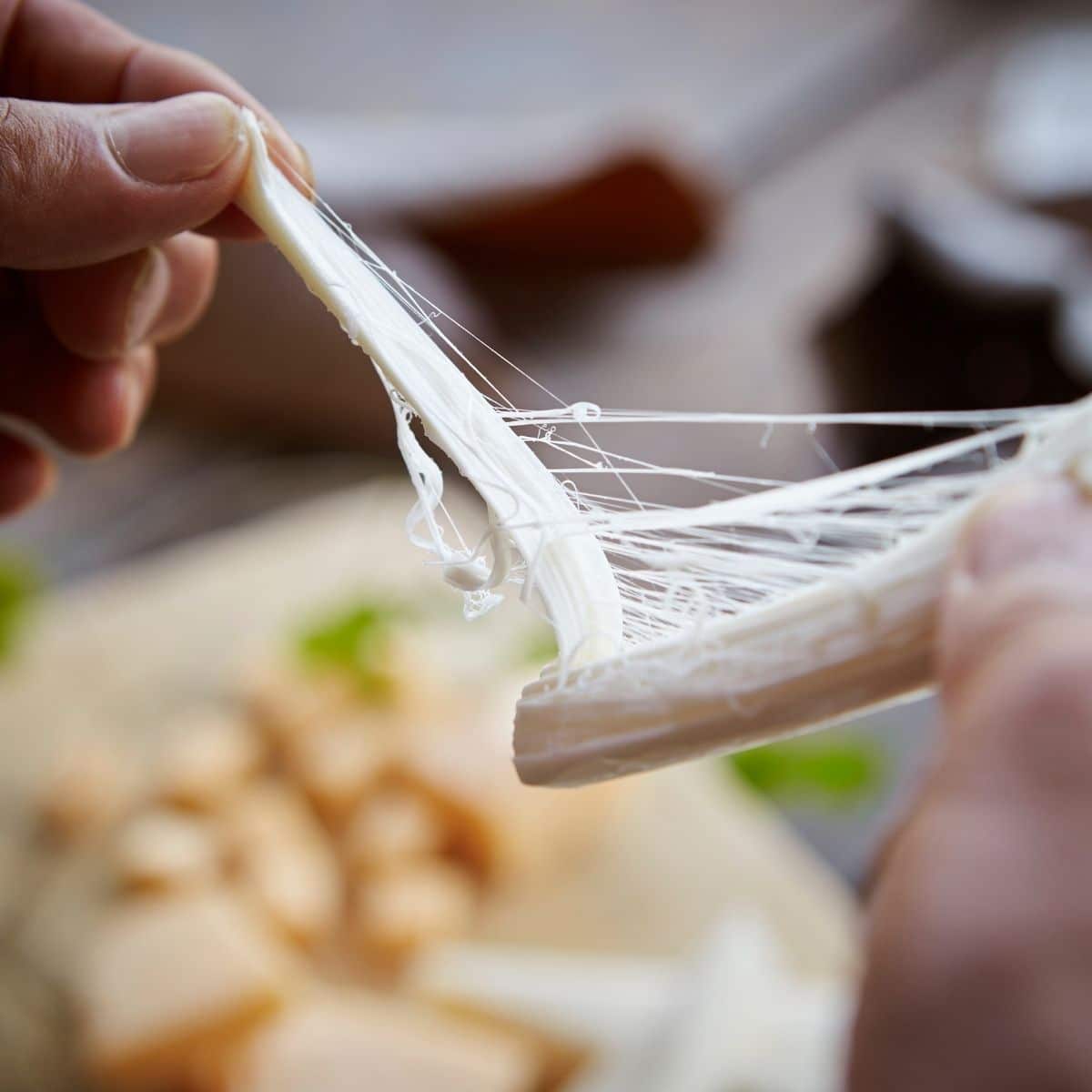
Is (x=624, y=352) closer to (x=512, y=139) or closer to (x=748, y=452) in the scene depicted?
(x=748, y=452)

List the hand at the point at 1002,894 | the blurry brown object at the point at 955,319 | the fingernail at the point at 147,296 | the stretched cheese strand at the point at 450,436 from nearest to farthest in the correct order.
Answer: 1. the hand at the point at 1002,894
2. the stretched cheese strand at the point at 450,436
3. the fingernail at the point at 147,296
4. the blurry brown object at the point at 955,319

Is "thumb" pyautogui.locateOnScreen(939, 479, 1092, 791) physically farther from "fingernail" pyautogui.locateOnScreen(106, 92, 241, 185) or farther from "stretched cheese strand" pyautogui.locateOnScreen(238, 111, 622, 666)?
"fingernail" pyautogui.locateOnScreen(106, 92, 241, 185)

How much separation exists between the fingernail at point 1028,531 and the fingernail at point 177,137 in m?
0.22

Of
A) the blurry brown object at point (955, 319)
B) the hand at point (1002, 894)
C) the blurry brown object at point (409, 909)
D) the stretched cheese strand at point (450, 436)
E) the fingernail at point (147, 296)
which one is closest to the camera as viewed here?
the hand at point (1002, 894)

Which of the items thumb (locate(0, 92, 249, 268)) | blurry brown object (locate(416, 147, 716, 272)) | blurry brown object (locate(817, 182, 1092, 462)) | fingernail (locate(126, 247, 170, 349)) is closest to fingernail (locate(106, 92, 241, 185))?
thumb (locate(0, 92, 249, 268))

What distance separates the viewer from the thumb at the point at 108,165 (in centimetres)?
31

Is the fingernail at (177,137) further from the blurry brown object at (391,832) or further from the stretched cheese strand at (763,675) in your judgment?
the blurry brown object at (391,832)

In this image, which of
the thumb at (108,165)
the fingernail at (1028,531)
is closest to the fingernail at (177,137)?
the thumb at (108,165)

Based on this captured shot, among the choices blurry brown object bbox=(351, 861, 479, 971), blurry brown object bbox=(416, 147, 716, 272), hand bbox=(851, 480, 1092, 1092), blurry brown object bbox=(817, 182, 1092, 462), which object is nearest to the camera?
hand bbox=(851, 480, 1092, 1092)

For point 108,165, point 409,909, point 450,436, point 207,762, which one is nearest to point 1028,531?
point 450,436

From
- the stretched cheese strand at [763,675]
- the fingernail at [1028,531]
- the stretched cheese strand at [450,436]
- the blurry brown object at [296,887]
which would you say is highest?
the stretched cheese strand at [450,436]

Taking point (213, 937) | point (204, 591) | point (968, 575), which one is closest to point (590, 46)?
point (204, 591)

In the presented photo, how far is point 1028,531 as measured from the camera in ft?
0.86

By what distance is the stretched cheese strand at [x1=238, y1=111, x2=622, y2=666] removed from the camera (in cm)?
30
